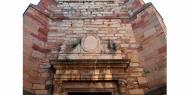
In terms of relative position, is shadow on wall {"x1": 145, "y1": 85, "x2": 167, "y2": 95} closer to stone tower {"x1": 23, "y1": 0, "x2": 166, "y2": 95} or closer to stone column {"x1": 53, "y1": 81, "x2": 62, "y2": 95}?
stone tower {"x1": 23, "y1": 0, "x2": 166, "y2": 95}

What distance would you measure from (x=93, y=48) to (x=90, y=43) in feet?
0.49

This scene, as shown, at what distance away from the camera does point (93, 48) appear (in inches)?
484

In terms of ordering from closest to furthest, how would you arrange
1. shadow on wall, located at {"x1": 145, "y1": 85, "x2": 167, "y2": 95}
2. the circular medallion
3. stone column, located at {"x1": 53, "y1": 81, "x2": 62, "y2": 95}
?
A: shadow on wall, located at {"x1": 145, "y1": 85, "x2": 167, "y2": 95}
stone column, located at {"x1": 53, "y1": 81, "x2": 62, "y2": 95}
the circular medallion

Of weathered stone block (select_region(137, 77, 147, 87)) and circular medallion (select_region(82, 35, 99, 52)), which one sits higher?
circular medallion (select_region(82, 35, 99, 52))

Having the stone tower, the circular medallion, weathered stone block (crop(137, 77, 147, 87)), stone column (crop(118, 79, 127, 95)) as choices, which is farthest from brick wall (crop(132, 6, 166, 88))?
the circular medallion

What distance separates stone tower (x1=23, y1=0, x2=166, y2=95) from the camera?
11.8 metres

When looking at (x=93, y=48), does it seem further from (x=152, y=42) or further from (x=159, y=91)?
(x=159, y=91)

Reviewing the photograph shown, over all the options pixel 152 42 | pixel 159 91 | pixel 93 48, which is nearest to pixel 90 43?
pixel 93 48

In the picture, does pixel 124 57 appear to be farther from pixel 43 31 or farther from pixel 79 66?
pixel 43 31

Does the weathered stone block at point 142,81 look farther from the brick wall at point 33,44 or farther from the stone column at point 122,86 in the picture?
the brick wall at point 33,44

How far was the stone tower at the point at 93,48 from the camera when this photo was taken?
11.8 meters

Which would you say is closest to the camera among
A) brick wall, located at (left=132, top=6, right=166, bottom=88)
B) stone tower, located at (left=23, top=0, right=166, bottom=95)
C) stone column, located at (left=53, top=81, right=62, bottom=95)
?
stone column, located at (left=53, top=81, right=62, bottom=95)

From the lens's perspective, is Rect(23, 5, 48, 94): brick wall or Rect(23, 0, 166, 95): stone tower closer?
Rect(23, 0, 166, 95): stone tower

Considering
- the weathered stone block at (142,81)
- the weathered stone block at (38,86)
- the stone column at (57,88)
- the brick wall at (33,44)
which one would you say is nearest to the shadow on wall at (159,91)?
the weathered stone block at (142,81)
